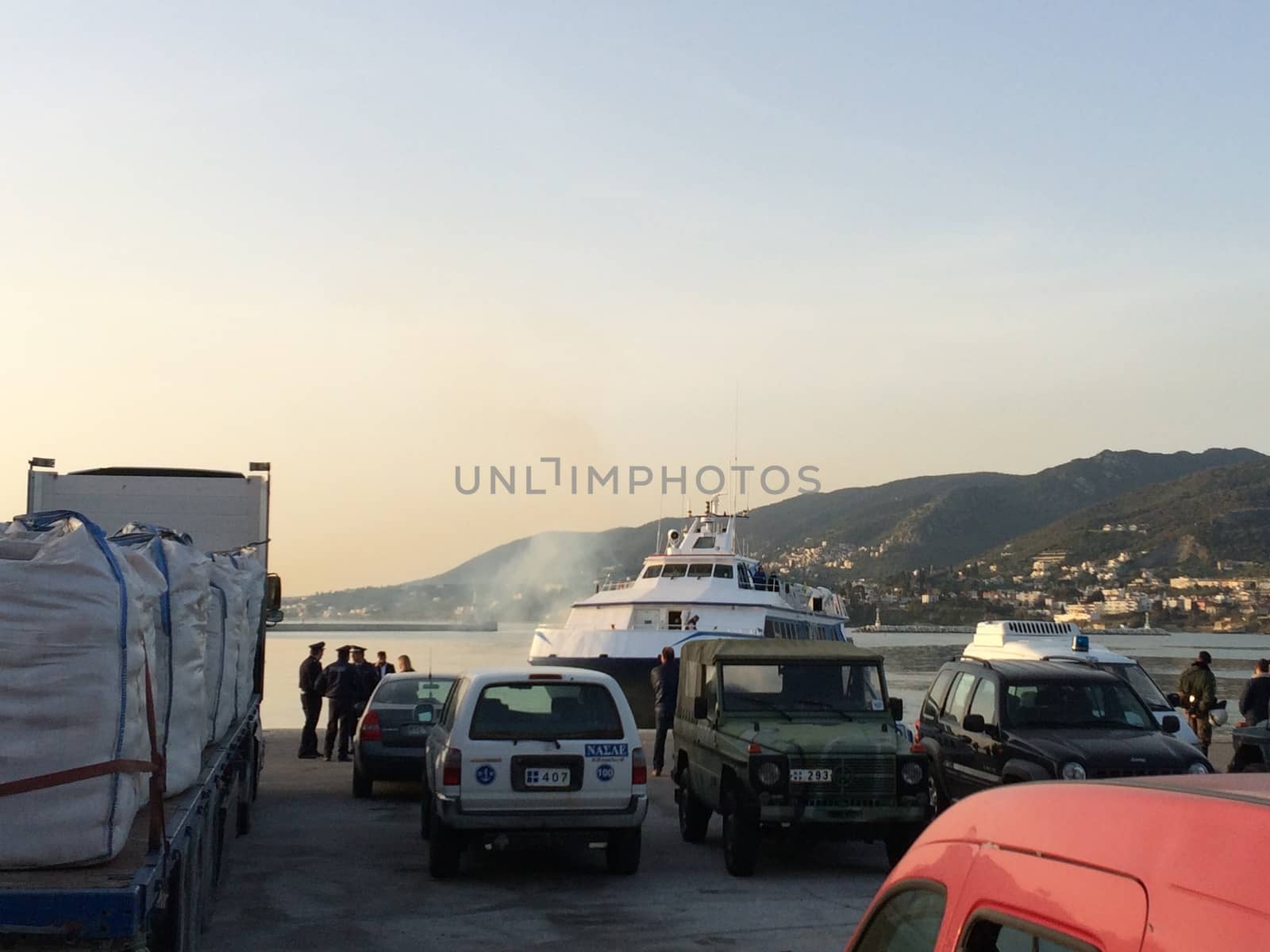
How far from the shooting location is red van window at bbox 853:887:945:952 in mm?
2566

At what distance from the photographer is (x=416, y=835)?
13.0 meters

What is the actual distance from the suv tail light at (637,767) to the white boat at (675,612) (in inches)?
778

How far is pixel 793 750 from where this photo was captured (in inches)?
429

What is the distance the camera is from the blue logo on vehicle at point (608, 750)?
34.6ft

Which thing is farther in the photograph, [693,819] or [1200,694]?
[1200,694]

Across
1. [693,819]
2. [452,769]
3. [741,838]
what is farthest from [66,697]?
[693,819]

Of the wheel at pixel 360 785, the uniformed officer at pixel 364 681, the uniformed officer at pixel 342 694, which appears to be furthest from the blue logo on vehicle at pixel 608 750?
the uniformed officer at pixel 364 681

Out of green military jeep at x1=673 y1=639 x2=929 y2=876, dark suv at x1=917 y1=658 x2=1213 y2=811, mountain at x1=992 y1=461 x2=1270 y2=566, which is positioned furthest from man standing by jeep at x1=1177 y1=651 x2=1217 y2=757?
mountain at x1=992 y1=461 x2=1270 y2=566

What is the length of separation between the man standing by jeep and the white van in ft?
2.43

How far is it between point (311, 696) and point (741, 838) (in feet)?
35.4

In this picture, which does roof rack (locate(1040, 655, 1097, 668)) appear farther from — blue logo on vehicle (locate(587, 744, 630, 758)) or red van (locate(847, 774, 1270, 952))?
red van (locate(847, 774, 1270, 952))

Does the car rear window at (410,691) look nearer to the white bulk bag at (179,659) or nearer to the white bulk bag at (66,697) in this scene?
the white bulk bag at (179,659)

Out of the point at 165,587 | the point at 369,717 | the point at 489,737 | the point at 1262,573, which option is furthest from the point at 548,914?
the point at 1262,573

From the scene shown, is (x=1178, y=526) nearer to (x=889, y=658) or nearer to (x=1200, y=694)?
(x=889, y=658)
